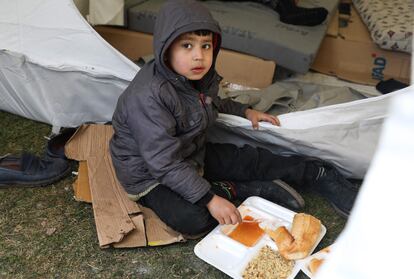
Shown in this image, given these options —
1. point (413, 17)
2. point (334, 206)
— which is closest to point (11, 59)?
point (334, 206)

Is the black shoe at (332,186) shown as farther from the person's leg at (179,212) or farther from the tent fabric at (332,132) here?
the person's leg at (179,212)

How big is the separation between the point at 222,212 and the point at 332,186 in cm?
39

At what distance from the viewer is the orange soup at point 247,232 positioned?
1.06 m

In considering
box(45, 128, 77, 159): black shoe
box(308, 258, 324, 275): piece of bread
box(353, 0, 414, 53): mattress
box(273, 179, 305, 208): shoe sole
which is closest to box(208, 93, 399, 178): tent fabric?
box(273, 179, 305, 208): shoe sole

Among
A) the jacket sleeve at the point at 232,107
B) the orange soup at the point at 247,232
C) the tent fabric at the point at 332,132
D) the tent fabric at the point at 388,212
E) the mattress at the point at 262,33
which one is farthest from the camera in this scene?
the mattress at the point at 262,33

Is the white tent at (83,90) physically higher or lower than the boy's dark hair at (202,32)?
lower

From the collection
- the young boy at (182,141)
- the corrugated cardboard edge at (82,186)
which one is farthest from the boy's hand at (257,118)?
the corrugated cardboard edge at (82,186)

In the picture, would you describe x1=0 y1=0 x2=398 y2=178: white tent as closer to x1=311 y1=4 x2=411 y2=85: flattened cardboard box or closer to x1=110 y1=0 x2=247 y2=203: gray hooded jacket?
x1=110 y1=0 x2=247 y2=203: gray hooded jacket

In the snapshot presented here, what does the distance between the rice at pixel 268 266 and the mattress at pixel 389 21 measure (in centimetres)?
126

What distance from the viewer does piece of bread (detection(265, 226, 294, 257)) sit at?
1.01 metres

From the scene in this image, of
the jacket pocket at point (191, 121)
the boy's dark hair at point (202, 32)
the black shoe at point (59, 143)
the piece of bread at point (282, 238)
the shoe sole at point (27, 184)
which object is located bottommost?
the shoe sole at point (27, 184)

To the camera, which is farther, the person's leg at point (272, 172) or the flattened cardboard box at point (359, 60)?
the flattened cardboard box at point (359, 60)

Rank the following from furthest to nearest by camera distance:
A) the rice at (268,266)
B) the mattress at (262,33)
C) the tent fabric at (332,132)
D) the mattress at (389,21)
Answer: the mattress at (389,21) → the mattress at (262,33) → the tent fabric at (332,132) → the rice at (268,266)

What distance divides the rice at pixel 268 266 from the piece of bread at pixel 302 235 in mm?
22
